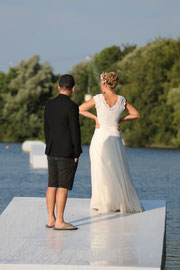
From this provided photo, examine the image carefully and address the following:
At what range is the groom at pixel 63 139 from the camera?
7691 mm

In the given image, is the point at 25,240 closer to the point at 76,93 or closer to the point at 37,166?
the point at 37,166

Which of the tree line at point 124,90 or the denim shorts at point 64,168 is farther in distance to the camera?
the tree line at point 124,90

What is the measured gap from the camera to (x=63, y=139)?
25.4ft

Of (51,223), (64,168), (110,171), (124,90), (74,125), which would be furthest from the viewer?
(124,90)

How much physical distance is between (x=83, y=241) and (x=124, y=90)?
61.5 metres

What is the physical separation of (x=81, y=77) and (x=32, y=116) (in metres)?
7.84

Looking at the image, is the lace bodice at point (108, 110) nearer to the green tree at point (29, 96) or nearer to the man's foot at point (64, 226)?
the man's foot at point (64, 226)

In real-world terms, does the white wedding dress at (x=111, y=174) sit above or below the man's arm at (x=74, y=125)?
below

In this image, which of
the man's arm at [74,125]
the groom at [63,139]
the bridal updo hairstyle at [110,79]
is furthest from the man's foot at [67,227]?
the bridal updo hairstyle at [110,79]

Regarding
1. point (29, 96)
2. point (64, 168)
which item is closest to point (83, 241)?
point (64, 168)

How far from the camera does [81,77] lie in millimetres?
74062

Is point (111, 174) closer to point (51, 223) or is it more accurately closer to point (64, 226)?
point (51, 223)

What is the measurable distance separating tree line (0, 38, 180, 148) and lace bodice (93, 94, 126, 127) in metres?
50.1

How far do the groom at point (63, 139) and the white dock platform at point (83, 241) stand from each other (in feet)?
1.49
